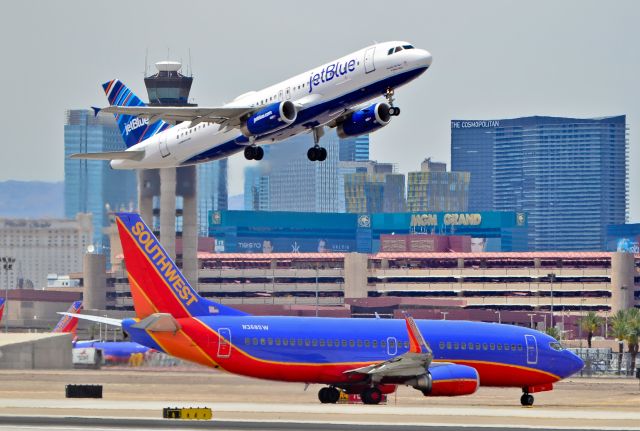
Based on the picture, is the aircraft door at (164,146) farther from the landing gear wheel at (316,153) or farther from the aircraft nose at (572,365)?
the aircraft nose at (572,365)

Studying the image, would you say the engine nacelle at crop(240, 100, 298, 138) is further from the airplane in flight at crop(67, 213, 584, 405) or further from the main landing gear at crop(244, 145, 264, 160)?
the airplane in flight at crop(67, 213, 584, 405)

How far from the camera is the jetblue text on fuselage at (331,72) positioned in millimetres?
84000

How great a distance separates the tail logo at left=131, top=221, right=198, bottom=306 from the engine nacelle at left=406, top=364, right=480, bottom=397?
11727 mm

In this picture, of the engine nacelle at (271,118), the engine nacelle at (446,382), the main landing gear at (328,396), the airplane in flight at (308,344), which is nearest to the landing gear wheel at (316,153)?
the engine nacelle at (271,118)

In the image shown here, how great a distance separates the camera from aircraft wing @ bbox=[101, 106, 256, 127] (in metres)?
87.9

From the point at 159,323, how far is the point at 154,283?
2504mm

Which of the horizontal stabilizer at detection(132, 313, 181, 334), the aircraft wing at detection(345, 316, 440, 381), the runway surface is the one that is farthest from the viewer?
the horizontal stabilizer at detection(132, 313, 181, 334)

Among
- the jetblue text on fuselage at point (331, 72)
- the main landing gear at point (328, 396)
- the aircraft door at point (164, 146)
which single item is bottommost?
the main landing gear at point (328, 396)

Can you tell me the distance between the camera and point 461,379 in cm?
7906

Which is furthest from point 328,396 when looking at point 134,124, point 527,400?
point 134,124

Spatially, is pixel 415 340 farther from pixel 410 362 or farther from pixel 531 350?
pixel 531 350

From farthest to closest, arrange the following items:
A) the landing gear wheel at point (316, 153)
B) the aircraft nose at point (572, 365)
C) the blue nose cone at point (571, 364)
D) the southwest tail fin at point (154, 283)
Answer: the landing gear wheel at point (316, 153) < the aircraft nose at point (572, 365) < the blue nose cone at point (571, 364) < the southwest tail fin at point (154, 283)

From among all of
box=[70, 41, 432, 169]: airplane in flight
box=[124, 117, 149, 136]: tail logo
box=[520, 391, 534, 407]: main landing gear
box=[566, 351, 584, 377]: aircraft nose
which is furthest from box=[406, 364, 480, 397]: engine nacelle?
A: box=[124, 117, 149, 136]: tail logo

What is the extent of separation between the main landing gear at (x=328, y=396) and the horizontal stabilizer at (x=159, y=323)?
809cm
